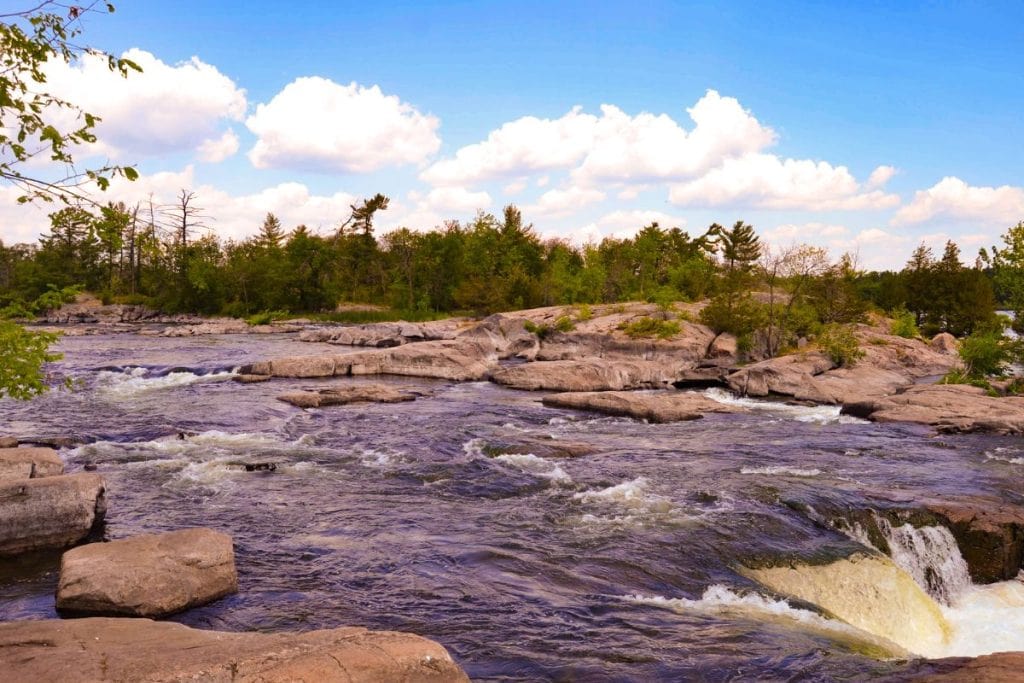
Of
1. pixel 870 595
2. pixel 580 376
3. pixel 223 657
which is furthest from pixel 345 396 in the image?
pixel 223 657

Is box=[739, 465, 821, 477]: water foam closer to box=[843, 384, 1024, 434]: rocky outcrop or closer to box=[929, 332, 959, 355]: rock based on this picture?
box=[843, 384, 1024, 434]: rocky outcrop

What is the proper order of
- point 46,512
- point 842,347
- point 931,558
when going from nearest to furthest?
point 46,512 < point 931,558 < point 842,347

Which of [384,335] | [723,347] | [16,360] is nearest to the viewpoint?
[16,360]

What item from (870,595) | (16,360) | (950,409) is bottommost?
(870,595)

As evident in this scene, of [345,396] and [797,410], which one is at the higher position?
[345,396]

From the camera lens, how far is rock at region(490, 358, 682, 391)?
3161 cm

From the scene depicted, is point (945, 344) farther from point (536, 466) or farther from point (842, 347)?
point (536, 466)

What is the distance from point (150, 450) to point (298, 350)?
2837 cm

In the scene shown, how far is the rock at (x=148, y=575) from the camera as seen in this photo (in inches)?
356

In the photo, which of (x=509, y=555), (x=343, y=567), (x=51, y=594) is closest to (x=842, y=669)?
(x=509, y=555)

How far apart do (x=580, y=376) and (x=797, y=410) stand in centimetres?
957

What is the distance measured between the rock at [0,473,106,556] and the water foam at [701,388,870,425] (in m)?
21.8

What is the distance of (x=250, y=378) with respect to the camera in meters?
31.6

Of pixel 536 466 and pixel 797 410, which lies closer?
pixel 536 466
